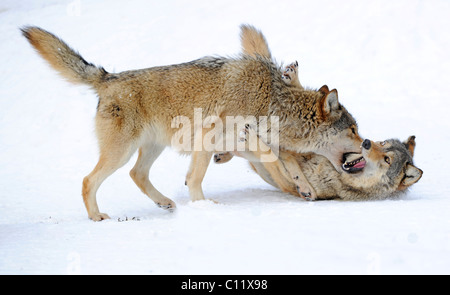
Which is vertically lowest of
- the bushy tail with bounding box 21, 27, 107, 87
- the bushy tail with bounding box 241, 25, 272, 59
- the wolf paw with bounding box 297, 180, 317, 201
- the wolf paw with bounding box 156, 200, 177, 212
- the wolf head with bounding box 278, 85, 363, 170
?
the wolf paw with bounding box 156, 200, 177, 212

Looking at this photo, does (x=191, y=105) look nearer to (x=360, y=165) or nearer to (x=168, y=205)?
(x=168, y=205)

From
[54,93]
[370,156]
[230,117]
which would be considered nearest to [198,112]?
[230,117]

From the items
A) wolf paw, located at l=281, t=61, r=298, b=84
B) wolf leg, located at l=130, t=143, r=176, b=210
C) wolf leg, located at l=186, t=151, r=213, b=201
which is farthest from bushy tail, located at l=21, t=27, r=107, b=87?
wolf paw, located at l=281, t=61, r=298, b=84

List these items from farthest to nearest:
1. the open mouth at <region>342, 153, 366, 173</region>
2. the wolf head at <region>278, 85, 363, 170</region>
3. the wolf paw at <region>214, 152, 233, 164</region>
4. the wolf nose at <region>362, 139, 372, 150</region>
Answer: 1. the wolf paw at <region>214, 152, 233, 164</region>
2. the wolf head at <region>278, 85, 363, 170</region>
3. the open mouth at <region>342, 153, 366, 173</region>
4. the wolf nose at <region>362, 139, 372, 150</region>

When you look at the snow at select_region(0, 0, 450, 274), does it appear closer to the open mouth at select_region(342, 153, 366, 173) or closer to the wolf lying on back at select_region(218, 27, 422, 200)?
the wolf lying on back at select_region(218, 27, 422, 200)

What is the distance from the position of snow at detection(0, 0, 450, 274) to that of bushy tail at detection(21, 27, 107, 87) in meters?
0.20

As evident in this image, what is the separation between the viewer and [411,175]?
5648mm

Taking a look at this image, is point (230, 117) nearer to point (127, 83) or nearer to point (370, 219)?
point (127, 83)

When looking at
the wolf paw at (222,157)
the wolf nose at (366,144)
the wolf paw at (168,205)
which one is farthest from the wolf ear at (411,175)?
the wolf paw at (168,205)

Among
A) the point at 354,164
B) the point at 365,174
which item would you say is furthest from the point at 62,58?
the point at 365,174

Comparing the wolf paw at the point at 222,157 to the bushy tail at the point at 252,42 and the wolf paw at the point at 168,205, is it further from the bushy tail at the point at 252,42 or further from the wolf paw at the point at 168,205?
the bushy tail at the point at 252,42

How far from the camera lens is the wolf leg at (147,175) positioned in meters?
6.09

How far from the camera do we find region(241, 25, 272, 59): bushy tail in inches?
263

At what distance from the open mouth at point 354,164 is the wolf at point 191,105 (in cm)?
12
